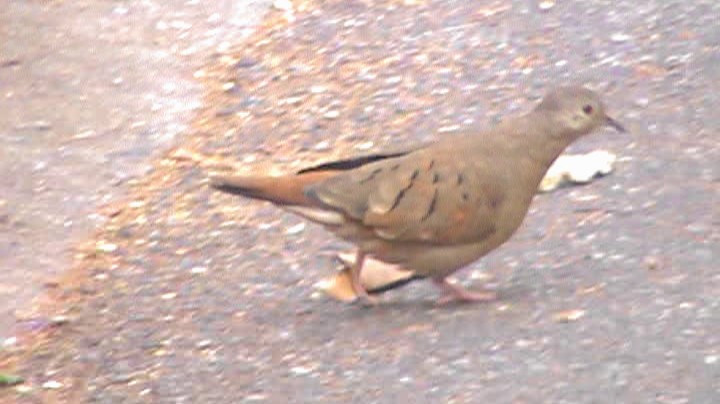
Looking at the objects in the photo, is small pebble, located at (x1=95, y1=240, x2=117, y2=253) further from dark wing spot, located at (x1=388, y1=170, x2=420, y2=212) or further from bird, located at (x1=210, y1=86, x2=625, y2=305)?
dark wing spot, located at (x1=388, y1=170, x2=420, y2=212)

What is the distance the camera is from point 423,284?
5980mm

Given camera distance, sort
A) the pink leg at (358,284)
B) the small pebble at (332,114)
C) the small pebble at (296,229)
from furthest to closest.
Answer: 1. the small pebble at (332,114)
2. the small pebble at (296,229)
3. the pink leg at (358,284)

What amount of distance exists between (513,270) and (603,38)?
2148 millimetres

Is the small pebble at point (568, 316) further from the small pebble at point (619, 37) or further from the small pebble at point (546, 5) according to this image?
the small pebble at point (546, 5)

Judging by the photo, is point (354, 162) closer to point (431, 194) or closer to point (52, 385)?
point (431, 194)

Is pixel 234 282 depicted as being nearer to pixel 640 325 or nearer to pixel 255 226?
pixel 255 226

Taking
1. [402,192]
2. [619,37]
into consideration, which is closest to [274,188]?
[402,192]

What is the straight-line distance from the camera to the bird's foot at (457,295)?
564cm

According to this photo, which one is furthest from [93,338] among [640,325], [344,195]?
[640,325]

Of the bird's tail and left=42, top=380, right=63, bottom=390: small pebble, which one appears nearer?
the bird's tail

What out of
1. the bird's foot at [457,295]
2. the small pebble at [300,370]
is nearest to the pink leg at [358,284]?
the bird's foot at [457,295]

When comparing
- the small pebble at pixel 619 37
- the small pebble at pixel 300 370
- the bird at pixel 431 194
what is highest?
the bird at pixel 431 194

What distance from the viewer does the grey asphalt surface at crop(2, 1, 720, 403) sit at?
205 inches

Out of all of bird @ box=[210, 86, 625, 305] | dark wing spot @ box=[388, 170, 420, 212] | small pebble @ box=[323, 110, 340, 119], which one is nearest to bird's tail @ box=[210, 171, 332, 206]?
bird @ box=[210, 86, 625, 305]
